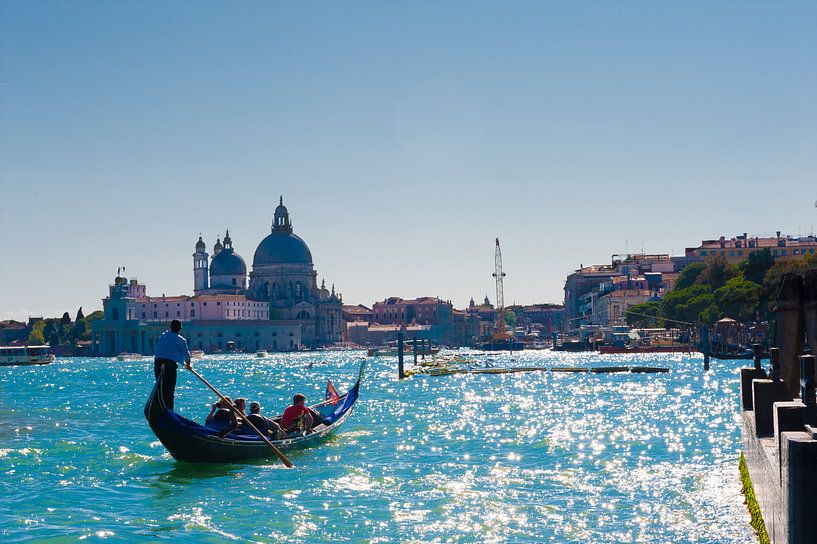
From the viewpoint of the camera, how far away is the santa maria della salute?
465 ft

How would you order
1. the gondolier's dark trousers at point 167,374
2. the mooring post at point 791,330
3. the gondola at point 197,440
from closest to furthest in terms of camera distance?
the mooring post at point 791,330 < the gondolier's dark trousers at point 167,374 < the gondola at point 197,440

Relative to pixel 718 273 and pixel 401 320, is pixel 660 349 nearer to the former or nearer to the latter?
pixel 718 273

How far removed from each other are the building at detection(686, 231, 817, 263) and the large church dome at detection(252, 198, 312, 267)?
57.2 m

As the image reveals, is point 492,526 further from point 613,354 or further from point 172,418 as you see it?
point 613,354

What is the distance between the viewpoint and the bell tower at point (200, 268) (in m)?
165

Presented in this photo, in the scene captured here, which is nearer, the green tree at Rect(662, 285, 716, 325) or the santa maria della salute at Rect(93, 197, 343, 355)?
the green tree at Rect(662, 285, 716, 325)

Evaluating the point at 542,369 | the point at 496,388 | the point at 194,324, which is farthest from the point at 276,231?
the point at 496,388

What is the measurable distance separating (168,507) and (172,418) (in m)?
2.90

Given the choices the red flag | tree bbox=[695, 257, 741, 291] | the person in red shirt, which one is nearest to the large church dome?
tree bbox=[695, 257, 741, 291]

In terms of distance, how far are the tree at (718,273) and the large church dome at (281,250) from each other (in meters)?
77.0

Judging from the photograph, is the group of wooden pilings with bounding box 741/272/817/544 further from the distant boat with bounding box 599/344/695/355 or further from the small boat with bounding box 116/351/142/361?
the small boat with bounding box 116/351/142/361

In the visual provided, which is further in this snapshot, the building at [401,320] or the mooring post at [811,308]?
the building at [401,320]

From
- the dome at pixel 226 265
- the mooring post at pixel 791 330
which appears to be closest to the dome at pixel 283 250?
the dome at pixel 226 265

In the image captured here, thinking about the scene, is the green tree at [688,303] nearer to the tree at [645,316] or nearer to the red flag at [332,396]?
the tree at [645,316]
